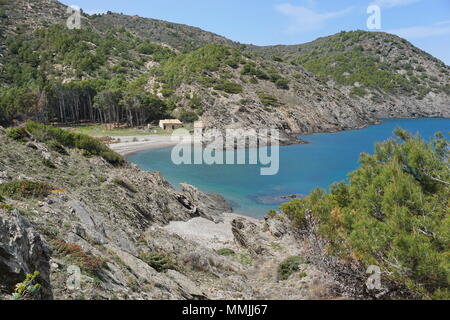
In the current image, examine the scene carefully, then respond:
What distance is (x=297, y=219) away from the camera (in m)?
17.6

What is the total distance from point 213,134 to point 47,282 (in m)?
66.6

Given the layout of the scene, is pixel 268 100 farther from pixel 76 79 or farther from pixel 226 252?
pixel 226 252

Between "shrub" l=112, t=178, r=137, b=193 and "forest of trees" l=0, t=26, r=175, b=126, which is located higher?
"forest of trees" l=0, t=26, r=175, b=126

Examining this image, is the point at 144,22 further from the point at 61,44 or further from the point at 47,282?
the point at 47,282

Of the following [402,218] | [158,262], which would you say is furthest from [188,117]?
[402,218]

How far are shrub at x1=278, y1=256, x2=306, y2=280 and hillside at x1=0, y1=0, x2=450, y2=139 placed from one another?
6141cm

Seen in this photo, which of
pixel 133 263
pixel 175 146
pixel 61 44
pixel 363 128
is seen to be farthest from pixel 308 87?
pixel 133 263

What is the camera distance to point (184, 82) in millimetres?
93312

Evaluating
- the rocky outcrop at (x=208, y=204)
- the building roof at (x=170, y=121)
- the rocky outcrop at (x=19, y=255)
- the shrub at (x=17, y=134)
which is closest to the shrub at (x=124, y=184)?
the rocky outcrop at (x=208, y=204)

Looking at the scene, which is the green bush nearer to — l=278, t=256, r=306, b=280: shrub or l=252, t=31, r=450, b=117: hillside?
l=278, t=256, r=306, b=280: shrub

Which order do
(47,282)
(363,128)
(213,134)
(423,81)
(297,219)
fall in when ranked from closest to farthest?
(47,282) < (297,219) < (213,134) < (363,128) < (423,81)

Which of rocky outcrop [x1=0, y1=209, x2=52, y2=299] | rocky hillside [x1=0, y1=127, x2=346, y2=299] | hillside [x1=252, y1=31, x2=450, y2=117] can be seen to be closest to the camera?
rocky outcrop [x1=0, y1=209, x2=52, y2=299]

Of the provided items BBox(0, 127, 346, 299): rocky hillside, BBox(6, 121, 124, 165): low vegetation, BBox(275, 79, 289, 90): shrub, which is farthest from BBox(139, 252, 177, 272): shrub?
BBox(275, 79, 289, 90): shrub

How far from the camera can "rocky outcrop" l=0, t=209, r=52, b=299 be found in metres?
6.09
